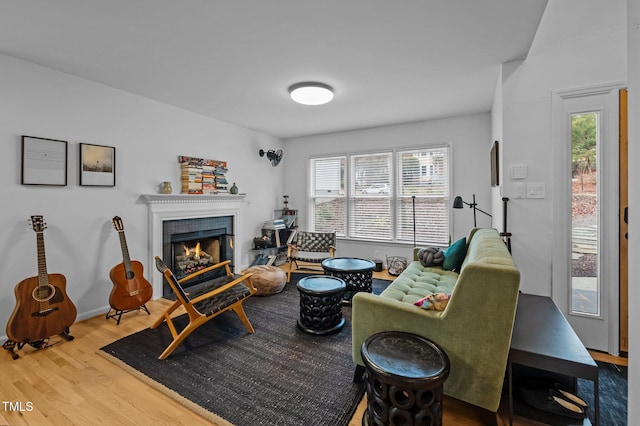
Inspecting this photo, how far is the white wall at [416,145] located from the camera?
13.7 feet

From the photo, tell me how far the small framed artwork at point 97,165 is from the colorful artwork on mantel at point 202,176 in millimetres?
850

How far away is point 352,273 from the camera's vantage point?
126 inches

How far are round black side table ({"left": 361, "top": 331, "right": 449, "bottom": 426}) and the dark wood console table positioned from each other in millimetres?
424

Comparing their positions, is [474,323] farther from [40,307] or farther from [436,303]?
[40,307]

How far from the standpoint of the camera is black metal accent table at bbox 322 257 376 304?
3.20 m

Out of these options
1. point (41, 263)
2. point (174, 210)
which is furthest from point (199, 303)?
point (174, 210)

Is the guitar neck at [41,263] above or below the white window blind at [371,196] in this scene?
below

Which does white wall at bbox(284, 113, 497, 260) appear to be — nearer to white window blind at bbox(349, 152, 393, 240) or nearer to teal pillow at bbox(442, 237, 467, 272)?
white window blind at bbox(349, 152, 393, 240)

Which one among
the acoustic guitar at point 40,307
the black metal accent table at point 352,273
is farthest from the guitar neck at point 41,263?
the black metal accent table at point 352,273

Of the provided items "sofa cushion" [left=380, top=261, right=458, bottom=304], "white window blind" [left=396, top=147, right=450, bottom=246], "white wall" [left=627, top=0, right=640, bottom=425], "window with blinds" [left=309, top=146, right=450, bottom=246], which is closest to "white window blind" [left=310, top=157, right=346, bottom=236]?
"window with blinds" [left=309, top=146, right=450, bottom=246]

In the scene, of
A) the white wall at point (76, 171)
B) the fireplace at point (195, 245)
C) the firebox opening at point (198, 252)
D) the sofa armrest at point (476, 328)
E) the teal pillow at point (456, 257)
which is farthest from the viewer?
the firebox opening at point (198, 252)

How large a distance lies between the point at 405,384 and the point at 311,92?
2.77 metres

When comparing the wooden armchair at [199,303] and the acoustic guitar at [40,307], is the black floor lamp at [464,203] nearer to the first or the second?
the wooden armchair at [199,303]

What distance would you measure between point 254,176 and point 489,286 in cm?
429
